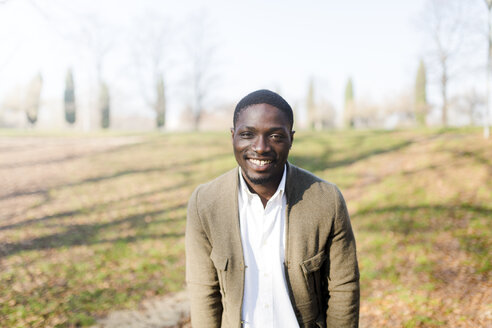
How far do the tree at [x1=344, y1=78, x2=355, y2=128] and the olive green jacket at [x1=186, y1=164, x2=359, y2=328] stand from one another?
132ft

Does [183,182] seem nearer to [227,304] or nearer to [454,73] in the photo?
[227,304]

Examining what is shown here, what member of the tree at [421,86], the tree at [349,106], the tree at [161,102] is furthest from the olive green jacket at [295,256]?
the tree at [349,106]

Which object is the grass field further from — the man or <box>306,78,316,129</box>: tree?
<box>306,78,316,129</box>: tree

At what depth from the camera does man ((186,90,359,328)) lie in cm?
175

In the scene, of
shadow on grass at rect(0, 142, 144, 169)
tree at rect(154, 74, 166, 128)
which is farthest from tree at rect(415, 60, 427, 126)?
shadow on grass at rect(0, 142, 144, 169)

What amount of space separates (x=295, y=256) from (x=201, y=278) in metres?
0.54

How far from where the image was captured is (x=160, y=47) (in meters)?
33.6

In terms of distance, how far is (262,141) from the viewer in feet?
5.67

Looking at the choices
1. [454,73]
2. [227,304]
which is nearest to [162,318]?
[227,304]

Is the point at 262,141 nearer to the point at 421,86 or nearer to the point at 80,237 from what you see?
the point at 80,237

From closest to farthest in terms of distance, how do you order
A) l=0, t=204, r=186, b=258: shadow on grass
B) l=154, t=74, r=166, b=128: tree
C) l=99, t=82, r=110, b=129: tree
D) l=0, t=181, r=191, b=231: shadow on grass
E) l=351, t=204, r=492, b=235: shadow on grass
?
1. l=0, t=204, r=186, b=258: shadow on grass
2. l=0, t=181, r=191, b=231: shadow on grass
3. l=351, t=204, r=492, b=235: shadow on grass
4. l=154, t=74, r=166, b=128: tree
5. l=99, t=82, r=110, b=129: tree

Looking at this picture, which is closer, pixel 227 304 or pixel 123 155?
pixel 227 304

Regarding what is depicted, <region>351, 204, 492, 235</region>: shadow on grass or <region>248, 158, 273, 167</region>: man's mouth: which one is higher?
<region>248, 158, 273, 167</region>: man's mouth

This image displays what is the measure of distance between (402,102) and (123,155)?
37.0 metres
